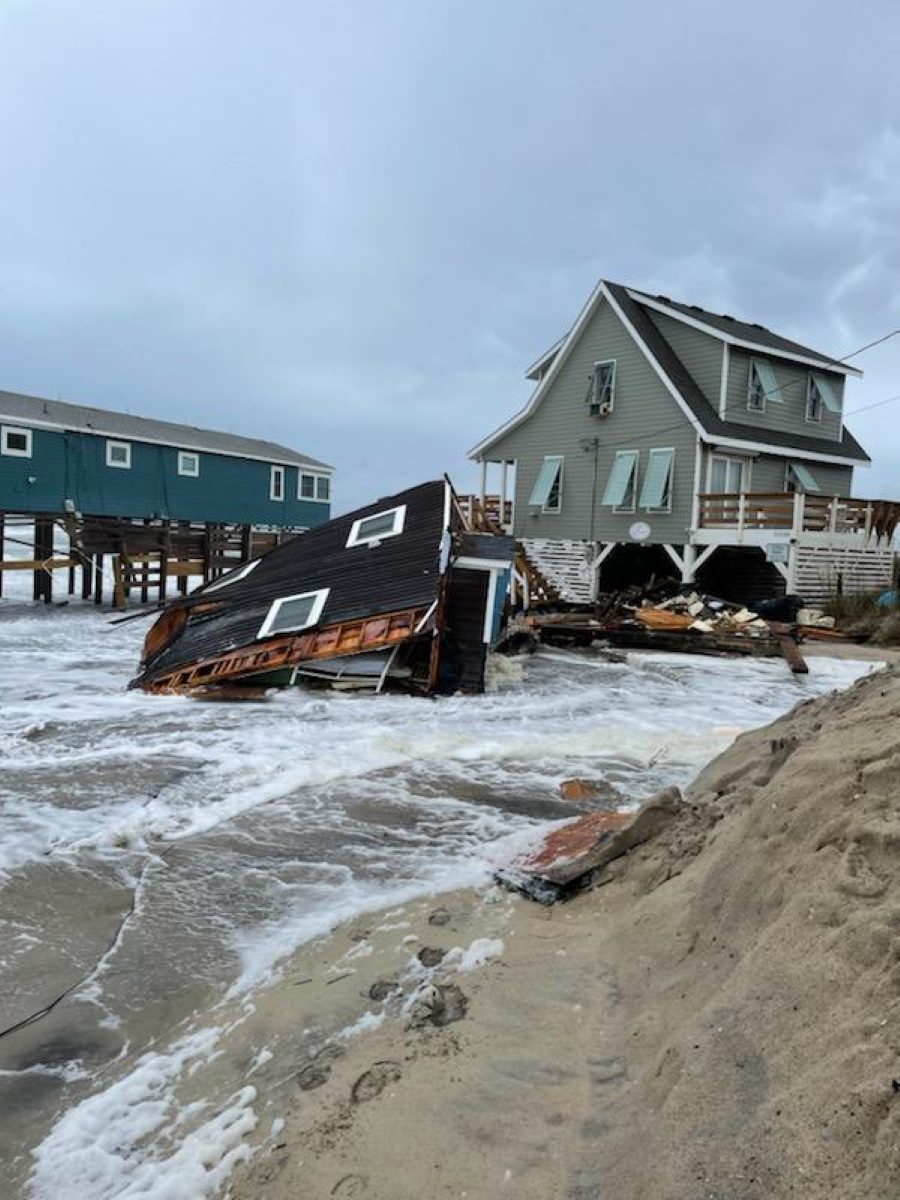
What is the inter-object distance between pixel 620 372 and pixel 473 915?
23066mm

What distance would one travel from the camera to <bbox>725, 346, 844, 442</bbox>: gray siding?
24.7m

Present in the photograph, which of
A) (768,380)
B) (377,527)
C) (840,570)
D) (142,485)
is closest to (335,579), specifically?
(377,527)

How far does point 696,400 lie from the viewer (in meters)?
24.1

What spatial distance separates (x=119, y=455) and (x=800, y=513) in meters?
23.7

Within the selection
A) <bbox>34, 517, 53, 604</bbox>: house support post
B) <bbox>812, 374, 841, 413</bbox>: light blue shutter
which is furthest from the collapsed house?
<bbox>812, 374, 841, 413</bbox>: light blue shutter

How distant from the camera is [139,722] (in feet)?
37.8

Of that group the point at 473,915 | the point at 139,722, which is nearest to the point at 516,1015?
the point at 473,915

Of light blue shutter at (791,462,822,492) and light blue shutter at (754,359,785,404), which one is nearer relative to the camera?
light blue shutter at (754,359,785,404)

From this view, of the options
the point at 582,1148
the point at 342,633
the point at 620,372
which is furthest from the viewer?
A: the point at 620,372

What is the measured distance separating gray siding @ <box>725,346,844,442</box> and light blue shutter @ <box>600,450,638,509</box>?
314cm

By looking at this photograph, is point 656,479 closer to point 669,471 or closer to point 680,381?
point 669,471

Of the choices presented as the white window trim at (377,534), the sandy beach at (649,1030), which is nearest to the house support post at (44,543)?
the white window trim at (377,534)

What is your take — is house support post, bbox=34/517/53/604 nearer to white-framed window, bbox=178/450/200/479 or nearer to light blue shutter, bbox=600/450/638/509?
white-framed window, bbox=178/450/200/479

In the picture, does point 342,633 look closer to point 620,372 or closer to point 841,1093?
point 841,1093
